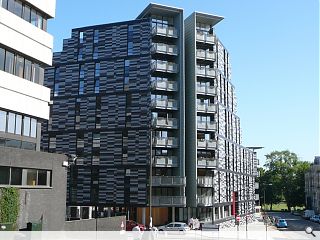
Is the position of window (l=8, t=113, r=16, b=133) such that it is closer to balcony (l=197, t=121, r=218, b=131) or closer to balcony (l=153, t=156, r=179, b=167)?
balcony (l=153, t=156, r=179, b=167)

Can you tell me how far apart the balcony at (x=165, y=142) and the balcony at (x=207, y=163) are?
14.0 ft

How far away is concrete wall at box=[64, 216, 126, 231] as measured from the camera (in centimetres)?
3378

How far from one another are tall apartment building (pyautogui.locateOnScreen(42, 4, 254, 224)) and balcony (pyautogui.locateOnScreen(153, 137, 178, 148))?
13 centimetres

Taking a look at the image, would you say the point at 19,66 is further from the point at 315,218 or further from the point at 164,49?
the point at 315,218

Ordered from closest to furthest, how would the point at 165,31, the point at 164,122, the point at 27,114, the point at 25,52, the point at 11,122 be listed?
the point at 11,122, the point at 25,52, the point at 27,114, the point at 164,122, the point at 165,31

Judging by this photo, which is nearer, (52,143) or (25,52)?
(25,52)

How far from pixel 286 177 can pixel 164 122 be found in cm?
8622

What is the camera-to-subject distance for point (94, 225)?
36.4 metres

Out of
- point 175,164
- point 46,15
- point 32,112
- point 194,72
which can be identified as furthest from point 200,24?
point 32,112

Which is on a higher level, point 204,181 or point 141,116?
point 141,116

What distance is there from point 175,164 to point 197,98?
394 inches

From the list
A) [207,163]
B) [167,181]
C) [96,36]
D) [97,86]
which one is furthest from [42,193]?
[96,36]

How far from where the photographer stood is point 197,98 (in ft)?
203

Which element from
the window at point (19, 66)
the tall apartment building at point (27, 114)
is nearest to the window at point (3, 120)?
the tall apartment building at point (27, 114)
